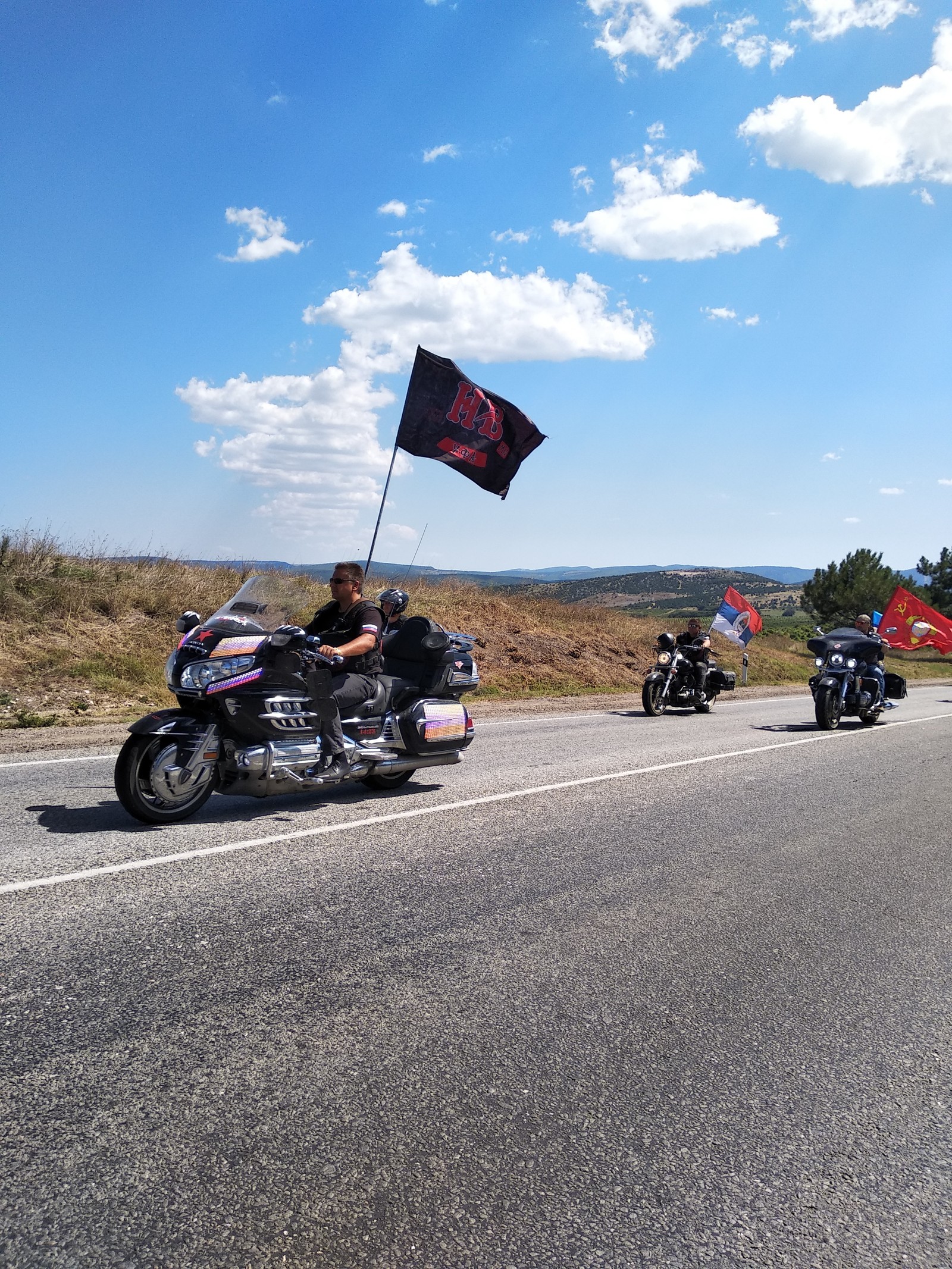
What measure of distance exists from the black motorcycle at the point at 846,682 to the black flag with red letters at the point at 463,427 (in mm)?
5864

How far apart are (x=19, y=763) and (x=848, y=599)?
178ft

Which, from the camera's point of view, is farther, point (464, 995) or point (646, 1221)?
point (464, 995)

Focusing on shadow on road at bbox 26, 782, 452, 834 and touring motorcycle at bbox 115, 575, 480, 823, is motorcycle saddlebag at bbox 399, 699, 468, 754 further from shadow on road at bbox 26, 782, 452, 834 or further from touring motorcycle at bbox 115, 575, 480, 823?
shadow on road at bbox 26, 782, 452, 834

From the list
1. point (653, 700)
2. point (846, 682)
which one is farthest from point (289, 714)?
point (846, 682)

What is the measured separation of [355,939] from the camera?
4160mm

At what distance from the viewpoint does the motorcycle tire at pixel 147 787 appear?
5.71 meters

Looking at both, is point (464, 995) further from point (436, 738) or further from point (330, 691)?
point (436, 738)

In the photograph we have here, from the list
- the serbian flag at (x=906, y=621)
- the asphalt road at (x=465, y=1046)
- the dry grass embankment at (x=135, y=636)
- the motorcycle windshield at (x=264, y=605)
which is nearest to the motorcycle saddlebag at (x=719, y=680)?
the dry grass embankment at (x=135, y=636)

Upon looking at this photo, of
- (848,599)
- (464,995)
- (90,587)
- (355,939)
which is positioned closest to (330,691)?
(355,939)

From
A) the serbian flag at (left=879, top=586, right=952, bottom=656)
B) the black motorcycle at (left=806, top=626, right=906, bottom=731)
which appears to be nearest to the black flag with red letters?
the black motorcycle at (left=806, top=626, right=906, bottom=731)

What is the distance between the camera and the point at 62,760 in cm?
836

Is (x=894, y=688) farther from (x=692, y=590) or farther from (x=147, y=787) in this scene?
(x=692, y=590)

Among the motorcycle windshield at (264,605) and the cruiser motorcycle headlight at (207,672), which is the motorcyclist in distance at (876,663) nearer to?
the motorcycle windshield at (264,605)

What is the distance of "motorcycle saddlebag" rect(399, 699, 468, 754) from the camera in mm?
7402
